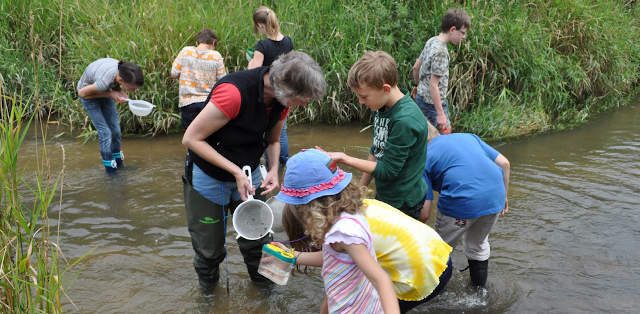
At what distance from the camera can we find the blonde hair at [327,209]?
1.90 m

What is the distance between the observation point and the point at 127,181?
5.10 m

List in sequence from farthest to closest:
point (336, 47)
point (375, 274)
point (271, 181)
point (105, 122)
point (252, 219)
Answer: point (336, 47) < point (105, 122) < point (271, 181) < point (252, 219) < point (375, 274)

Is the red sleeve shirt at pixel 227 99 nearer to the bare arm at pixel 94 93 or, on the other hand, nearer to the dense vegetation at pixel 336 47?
the bare arm at pixel 94 93

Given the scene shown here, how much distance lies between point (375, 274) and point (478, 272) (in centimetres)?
145

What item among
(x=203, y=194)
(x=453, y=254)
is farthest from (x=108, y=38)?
(x=453, y=254)

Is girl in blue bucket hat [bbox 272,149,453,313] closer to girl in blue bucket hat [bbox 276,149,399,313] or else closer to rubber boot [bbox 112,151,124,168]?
girl in blue bucket hat [bbox 276,149,399,313]

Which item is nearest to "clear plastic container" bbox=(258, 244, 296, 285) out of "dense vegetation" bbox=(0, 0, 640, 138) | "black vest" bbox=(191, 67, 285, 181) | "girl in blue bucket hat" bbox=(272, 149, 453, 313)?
"girl in blue bucket hat" bbox=(272, 149, 453, 313)

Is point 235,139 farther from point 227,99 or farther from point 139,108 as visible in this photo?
point 139,108

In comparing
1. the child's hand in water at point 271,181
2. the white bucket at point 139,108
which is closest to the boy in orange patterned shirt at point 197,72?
the white bucket at point 139,108

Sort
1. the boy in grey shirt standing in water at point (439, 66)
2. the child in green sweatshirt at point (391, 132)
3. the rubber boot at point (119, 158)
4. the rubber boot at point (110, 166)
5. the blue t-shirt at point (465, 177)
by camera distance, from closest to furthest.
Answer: the child in green sweatshirt at point (391, 132) < the blue t-shirt at point (465, 177) < the boy in grey shirt standing in water at point (439, 66) < the rubber boot at point (110, 166) < the rubber boot at point (119, 158)

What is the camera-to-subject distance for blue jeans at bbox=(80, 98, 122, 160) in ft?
16.5

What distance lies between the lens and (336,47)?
6.96m

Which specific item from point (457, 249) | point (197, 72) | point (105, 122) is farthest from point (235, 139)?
Answer: point (105, 122)

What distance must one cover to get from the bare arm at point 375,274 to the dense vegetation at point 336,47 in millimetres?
4869
